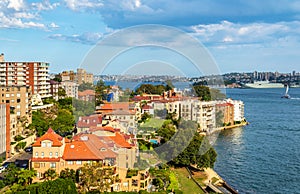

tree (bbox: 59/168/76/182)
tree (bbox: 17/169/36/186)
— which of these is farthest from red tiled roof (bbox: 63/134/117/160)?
tree (bbox: 17/169/36/186)

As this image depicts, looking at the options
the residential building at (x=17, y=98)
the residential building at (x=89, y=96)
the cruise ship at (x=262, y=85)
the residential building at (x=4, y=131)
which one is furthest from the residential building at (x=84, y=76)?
the cruise ship at (x=262, y=85)

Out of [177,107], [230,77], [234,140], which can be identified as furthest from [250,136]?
[230,77]

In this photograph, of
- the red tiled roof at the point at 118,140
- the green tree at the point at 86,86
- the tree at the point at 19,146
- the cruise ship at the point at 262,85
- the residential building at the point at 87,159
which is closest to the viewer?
the residential building at the point at 87,159

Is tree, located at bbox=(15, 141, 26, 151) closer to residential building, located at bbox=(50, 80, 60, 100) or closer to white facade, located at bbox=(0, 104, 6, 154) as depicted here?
white facade, located at bbox=(0, 104, 6, 154)

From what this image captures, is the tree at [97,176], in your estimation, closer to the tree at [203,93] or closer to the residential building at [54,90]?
the tree at [203,93]

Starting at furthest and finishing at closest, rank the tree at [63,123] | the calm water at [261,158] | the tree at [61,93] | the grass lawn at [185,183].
→ the tree at [61,93] → the tree at [63,123] → the calm water at [261,158] → the grass lawn at [185,183]

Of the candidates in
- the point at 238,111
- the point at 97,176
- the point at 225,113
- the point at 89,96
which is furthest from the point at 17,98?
the point at 238,111

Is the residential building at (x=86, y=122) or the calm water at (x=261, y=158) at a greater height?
the residential building at (x=86, y=122)
